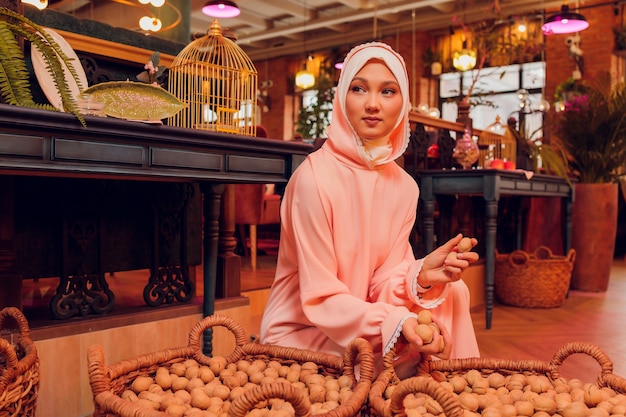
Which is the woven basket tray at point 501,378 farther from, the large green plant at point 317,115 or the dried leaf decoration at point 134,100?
the large green plant at point 317,115

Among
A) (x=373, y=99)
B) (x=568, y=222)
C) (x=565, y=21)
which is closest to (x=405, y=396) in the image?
(x=373, y=99)

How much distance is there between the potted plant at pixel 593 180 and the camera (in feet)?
16.3

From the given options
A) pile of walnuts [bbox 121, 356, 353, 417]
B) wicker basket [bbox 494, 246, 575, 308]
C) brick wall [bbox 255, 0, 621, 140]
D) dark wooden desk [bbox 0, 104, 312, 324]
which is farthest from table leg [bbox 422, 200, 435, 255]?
brick wall [bbox 255, 0, 621, 140]

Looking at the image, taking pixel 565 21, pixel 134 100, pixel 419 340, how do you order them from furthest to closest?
pixel 565 21
pixel 134 100
pixel 419 340

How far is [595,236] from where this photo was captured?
5.04 m

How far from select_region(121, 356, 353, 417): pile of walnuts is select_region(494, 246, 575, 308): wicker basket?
3180 millimetres

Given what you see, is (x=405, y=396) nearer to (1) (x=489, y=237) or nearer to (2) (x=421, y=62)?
(1) (x=489, y=237)

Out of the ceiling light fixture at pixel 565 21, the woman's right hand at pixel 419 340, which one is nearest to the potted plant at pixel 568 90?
the ceiling light fixture at pixel 565 21

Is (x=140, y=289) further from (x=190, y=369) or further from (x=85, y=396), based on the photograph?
(x=190, y=369)

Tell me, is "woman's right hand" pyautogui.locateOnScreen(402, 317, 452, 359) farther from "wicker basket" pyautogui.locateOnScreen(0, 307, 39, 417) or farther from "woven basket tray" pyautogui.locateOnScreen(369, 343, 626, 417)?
"wicker basket" pyautogui.locateOnScreen(0, 307, 39, 417)

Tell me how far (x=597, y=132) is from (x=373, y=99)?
3.89 meters

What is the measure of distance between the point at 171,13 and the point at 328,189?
477cm

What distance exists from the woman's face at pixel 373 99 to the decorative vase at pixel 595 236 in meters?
3.90

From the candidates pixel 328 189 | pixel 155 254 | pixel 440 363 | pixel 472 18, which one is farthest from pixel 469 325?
pixel 472 18
